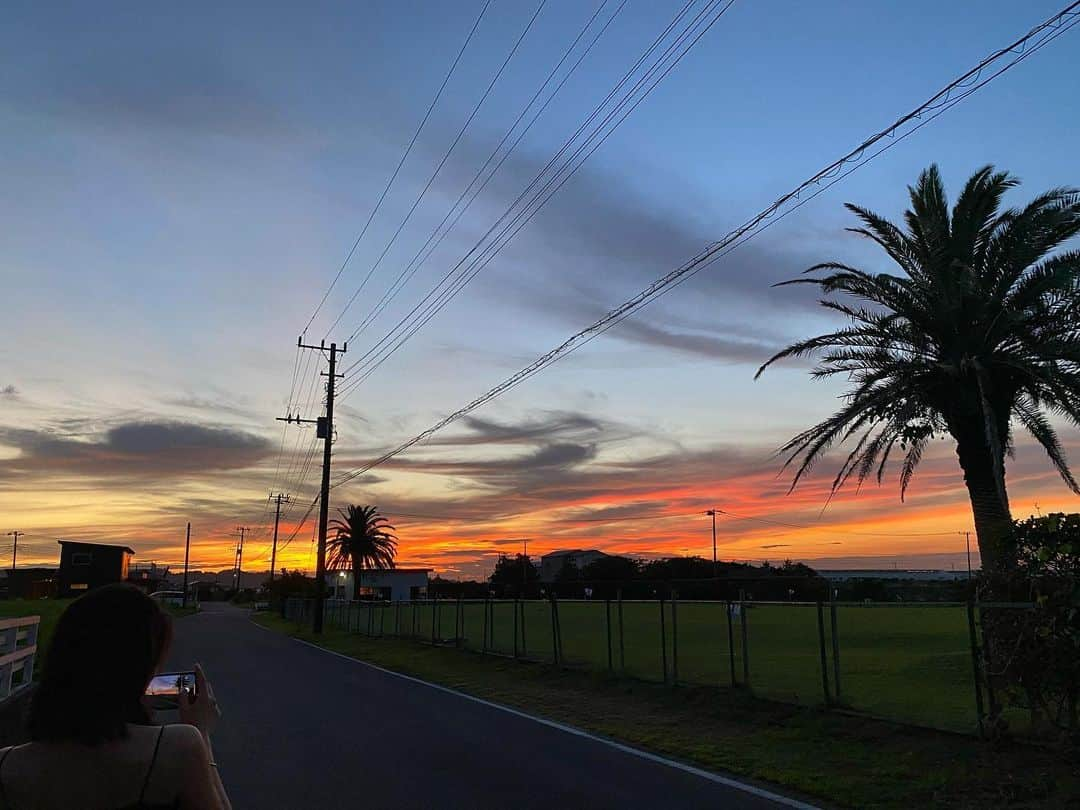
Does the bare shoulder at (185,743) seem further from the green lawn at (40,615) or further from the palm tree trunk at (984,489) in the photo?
the palm tree trunk at (984,489)

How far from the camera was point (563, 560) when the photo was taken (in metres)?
145

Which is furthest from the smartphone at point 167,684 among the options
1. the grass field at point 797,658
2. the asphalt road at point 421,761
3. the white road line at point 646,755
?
the grass field at point 797,658

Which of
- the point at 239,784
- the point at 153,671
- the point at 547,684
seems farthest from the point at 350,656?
the point at 153,671

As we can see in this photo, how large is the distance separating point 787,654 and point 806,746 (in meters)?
16.3

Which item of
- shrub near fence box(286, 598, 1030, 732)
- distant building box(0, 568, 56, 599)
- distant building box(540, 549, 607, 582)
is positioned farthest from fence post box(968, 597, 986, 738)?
distant building box(540, 549, 607, 582)

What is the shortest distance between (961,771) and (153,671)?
9.20 m

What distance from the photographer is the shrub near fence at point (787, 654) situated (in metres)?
14.0

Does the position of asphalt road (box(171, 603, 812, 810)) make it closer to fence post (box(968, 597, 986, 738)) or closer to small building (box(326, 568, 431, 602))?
fence post (box(968, 597, 986, 738))

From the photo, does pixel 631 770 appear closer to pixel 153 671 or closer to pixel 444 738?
pixel 444 738

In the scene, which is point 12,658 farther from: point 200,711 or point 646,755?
point 200,711

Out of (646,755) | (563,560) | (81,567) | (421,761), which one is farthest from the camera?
(563,560)

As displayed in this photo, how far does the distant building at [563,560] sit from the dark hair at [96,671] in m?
138

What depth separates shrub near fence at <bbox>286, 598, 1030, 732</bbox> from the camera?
45.9 feet

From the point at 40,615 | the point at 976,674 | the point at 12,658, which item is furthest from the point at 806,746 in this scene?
the point at 40,615
